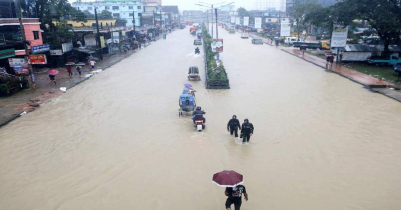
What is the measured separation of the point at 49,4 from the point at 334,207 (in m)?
34.5

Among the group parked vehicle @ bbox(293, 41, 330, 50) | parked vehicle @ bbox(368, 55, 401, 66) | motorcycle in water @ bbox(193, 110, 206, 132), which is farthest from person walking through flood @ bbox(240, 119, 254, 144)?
parked vehicle @ bbox(293, 41, 330, 50)

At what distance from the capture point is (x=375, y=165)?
975 centimetres

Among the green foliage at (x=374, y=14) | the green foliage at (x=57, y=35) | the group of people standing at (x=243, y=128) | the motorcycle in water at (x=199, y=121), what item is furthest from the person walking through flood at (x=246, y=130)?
the green foliage at (x=57, y=35)

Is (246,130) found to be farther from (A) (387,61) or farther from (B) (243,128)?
(A) (387,61)

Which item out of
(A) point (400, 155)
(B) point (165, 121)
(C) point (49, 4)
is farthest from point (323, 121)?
(C) point (49, 4)

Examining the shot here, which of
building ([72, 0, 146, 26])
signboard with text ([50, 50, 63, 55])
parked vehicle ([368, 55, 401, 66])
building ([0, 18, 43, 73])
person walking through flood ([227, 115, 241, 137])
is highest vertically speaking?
building ([72, 0, 146, 26])

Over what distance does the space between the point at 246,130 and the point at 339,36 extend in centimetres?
2430

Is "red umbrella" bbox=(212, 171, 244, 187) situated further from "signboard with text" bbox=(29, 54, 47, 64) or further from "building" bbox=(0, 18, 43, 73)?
"building" bbox=(0, 18, 43, 73)

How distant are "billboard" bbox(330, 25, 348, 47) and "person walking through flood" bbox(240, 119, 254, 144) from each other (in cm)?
2375

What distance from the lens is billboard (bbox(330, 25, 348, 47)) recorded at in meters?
30.2

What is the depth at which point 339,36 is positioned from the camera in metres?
30.3

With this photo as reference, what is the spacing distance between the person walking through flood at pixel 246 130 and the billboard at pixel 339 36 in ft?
77.9

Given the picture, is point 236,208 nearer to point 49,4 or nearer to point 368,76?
point 368,76

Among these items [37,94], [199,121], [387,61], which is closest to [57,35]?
[37,94]
